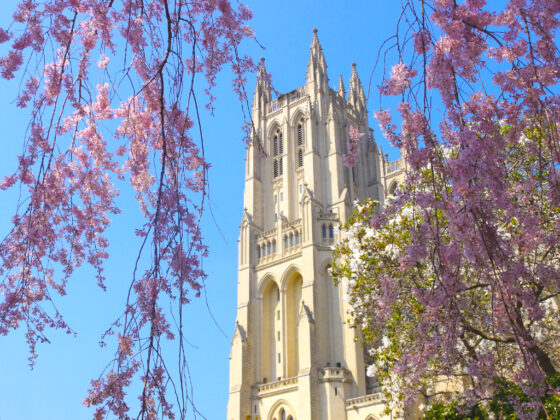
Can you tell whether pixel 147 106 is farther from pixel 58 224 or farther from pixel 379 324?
pixel 379 324

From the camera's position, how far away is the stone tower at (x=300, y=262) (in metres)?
34.5

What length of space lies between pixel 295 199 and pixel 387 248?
1044 inches

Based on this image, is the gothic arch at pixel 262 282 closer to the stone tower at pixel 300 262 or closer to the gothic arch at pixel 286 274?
the stone tower at pixel 300 262

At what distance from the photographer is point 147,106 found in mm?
8125

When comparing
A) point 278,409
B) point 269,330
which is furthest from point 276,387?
point 269,330

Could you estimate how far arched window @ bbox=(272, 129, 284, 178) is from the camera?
44588 mm

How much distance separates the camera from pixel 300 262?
38.6 metres

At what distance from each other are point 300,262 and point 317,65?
1556cm

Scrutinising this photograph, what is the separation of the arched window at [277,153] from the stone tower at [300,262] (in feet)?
0.24

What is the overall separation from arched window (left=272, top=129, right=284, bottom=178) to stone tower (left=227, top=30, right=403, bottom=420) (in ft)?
0.24

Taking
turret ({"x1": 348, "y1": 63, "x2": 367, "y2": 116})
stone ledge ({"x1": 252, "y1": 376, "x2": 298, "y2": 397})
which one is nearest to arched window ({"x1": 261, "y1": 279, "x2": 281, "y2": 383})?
stone ledge ({"x1": 252, "y1": 376, "x2": 298, "y2": 397})

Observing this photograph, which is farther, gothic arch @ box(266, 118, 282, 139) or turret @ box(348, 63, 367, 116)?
turret @ box(348, 63, 367, 116)

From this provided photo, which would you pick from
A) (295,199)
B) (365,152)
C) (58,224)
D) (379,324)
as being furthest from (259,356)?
(58,224)

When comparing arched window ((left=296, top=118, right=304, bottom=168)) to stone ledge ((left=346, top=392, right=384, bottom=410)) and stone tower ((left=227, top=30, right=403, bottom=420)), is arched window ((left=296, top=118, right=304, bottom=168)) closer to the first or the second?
stone tower ((left=227, top=30, right=403, bottom=420))
